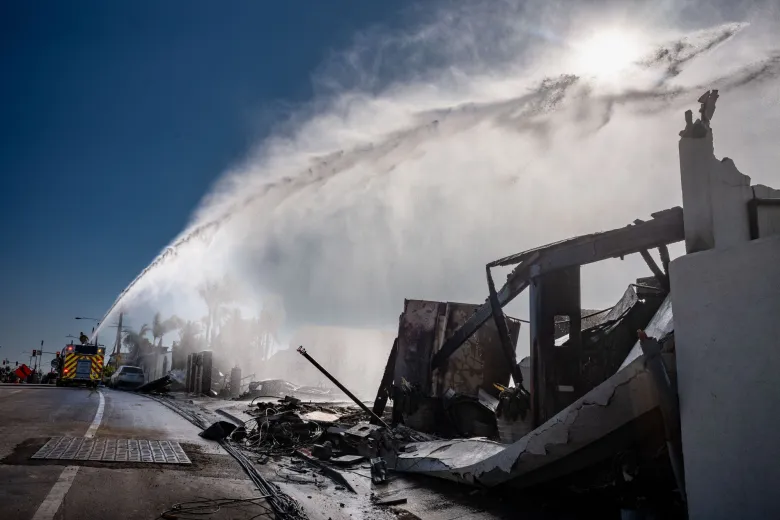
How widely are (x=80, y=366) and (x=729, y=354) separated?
33.6 meters

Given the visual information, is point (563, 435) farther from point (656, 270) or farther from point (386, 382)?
point (386, 382)

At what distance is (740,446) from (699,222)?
176 cm

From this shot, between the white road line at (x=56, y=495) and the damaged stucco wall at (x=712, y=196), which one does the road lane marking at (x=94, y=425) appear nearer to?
the white road line at (x=56, y=495)

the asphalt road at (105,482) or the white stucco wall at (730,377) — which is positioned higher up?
the white stucco wall at (730,377)

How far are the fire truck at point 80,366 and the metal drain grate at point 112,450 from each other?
25148 millimetres

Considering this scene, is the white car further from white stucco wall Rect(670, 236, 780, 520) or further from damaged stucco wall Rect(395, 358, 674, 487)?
white stucco wall Rect(670, 236, 780, 520)

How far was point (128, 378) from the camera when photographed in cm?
3259

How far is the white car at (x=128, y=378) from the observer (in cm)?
3238

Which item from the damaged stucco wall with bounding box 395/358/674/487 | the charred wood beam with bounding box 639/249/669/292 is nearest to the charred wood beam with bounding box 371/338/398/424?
the damaged stucco wall with bounding box 395/358/674/487

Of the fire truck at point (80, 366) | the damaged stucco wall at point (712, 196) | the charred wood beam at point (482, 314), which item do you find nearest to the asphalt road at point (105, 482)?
the damaged stucco wall at point (712, 196)

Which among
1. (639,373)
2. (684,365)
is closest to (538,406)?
(639,373)

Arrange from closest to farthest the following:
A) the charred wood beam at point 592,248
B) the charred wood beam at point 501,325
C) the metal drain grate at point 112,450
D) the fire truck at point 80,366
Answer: the charred wood beam at point 592,248, the metal drain grate at point 112,450, the charred wood beam at point 501,325, the fire truck at point 80,366

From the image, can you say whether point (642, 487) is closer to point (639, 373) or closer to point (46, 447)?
point (639, 373)

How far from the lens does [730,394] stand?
3561 millimetres
